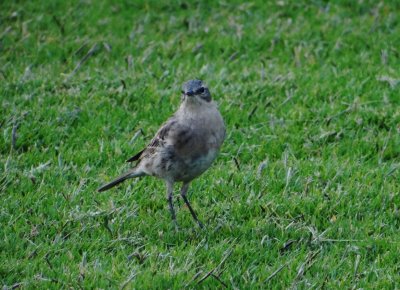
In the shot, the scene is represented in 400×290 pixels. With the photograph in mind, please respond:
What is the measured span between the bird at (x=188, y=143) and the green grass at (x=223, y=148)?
0.39m

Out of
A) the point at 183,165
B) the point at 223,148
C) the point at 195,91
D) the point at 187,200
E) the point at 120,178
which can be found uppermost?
the point at 195,91

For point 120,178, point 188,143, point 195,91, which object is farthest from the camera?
point 120,178

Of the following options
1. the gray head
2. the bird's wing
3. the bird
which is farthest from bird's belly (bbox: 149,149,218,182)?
the gray head

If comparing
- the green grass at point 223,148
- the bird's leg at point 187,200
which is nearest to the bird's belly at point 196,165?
the bird's leg at point 187,200

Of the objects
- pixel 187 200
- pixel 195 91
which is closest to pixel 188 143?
pixel 195 91

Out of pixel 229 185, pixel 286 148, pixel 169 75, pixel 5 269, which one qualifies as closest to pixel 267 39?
pixel 169 75

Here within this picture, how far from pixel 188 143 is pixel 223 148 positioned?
1.70m

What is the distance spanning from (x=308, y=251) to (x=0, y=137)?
A: 3.52 meters

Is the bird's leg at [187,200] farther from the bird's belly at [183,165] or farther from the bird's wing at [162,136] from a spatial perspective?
the bird's wing at [162,136]

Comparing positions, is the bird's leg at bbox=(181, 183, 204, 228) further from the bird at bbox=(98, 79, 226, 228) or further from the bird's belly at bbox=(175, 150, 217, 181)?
the bird's belly at bbox=(175, 150, 217, 181)

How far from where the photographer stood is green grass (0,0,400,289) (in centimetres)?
652

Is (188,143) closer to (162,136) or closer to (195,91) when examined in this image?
(162,136)

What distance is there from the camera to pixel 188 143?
23.5 ft

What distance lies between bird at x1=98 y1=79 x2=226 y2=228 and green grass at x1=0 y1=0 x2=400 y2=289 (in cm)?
39
